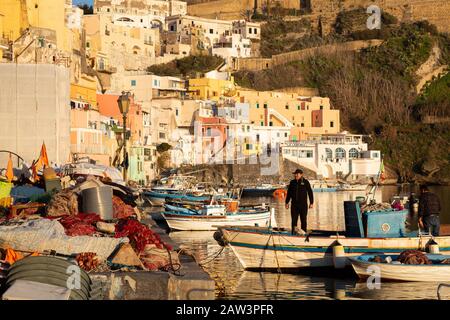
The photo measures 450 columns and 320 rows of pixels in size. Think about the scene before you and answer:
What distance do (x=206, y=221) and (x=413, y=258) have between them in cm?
1739

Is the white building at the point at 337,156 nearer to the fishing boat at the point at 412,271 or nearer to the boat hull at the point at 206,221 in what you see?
the boat hull at the point at 206,221

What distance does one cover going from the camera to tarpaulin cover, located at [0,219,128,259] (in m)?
13.7

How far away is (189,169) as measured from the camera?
75.6 metres

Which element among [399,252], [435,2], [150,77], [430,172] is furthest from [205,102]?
[399,252]

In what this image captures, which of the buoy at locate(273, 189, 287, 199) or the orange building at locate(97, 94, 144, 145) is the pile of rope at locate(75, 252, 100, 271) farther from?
the buoy at locate(273, 189, 287, 199)

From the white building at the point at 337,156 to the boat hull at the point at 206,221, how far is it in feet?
151

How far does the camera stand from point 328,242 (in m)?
21.4

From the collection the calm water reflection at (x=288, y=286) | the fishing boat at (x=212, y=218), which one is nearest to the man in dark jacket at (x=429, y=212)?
the calm water reflection at (x=288, y=286)

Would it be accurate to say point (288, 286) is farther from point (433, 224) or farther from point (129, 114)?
point (129, 114)

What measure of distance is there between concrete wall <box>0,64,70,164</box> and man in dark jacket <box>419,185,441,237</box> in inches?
532

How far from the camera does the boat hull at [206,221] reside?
36.0 meters

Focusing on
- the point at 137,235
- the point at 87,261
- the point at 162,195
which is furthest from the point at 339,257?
the point at 162,195

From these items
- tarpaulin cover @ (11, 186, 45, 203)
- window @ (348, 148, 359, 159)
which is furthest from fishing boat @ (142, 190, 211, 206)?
window @ (348, 148, 359, 159)
